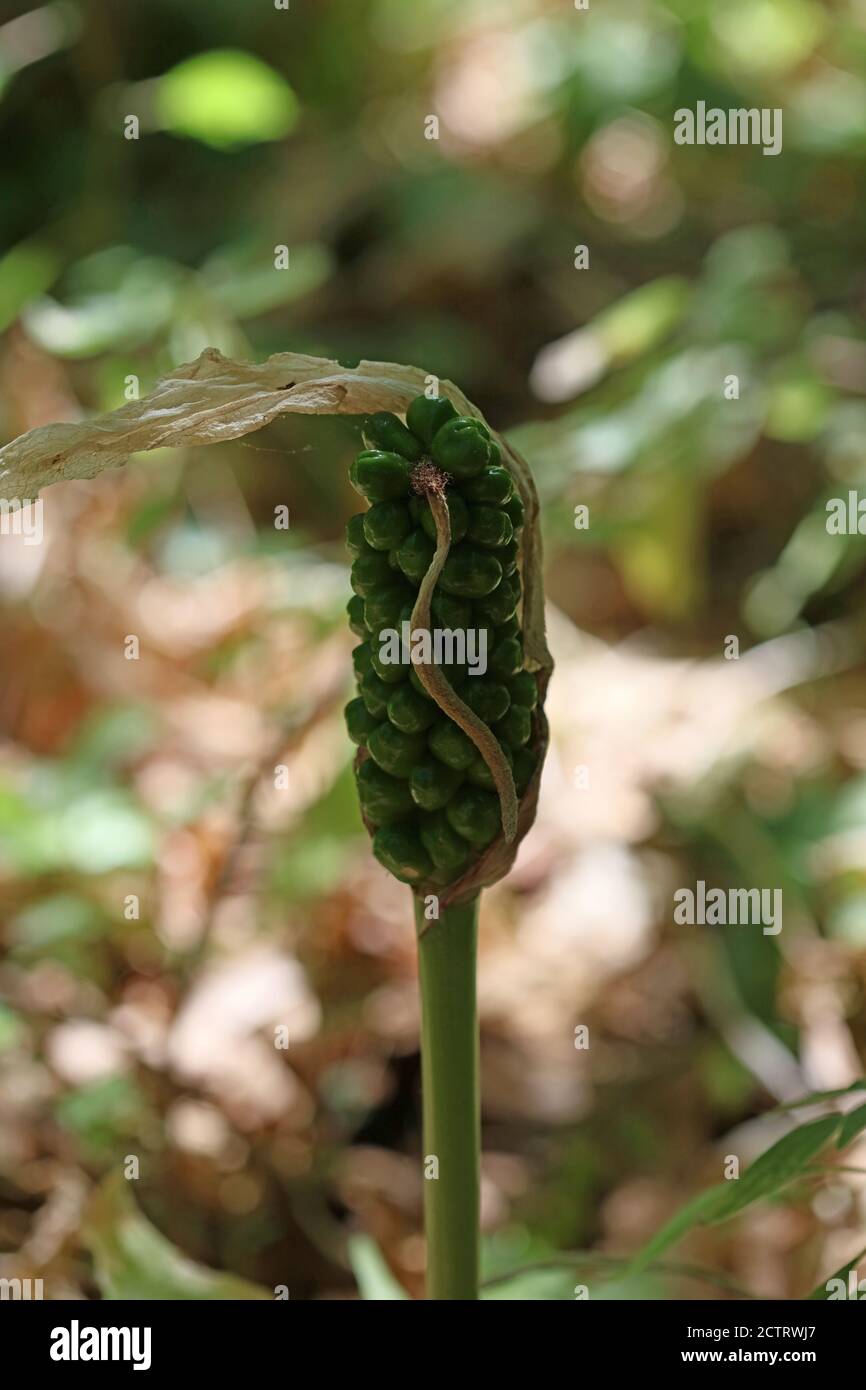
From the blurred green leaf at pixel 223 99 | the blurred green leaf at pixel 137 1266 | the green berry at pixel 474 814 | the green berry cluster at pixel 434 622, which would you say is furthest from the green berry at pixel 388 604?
the blurred green leaf at pixel 223 99

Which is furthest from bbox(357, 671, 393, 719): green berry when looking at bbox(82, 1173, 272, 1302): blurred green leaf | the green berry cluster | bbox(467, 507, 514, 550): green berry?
bbox(82, 1173, 272, 1302): blurred green leaf

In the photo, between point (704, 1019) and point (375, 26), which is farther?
point (375, 26)

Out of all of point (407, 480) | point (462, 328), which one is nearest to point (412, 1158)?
point (407, 480)

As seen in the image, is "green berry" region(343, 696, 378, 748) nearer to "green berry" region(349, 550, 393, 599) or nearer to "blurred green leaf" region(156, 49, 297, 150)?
"green berry" region(349, 550, 393, 599)

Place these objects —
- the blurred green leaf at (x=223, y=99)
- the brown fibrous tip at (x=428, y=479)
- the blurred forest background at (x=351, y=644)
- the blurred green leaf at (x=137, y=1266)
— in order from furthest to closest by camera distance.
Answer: the blurred green leaf at (x=223, y=99)
the blurred forest background at (x=351, y=644)
the blurred green leaf at (x=137, y=1266)
the brown fibrous tip at (x=428, y=479)

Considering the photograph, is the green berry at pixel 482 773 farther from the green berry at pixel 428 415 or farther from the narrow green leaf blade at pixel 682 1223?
the narrow green leaf blade at pixel 682 1223

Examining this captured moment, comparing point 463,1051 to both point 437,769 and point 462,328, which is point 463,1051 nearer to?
point 437,769
